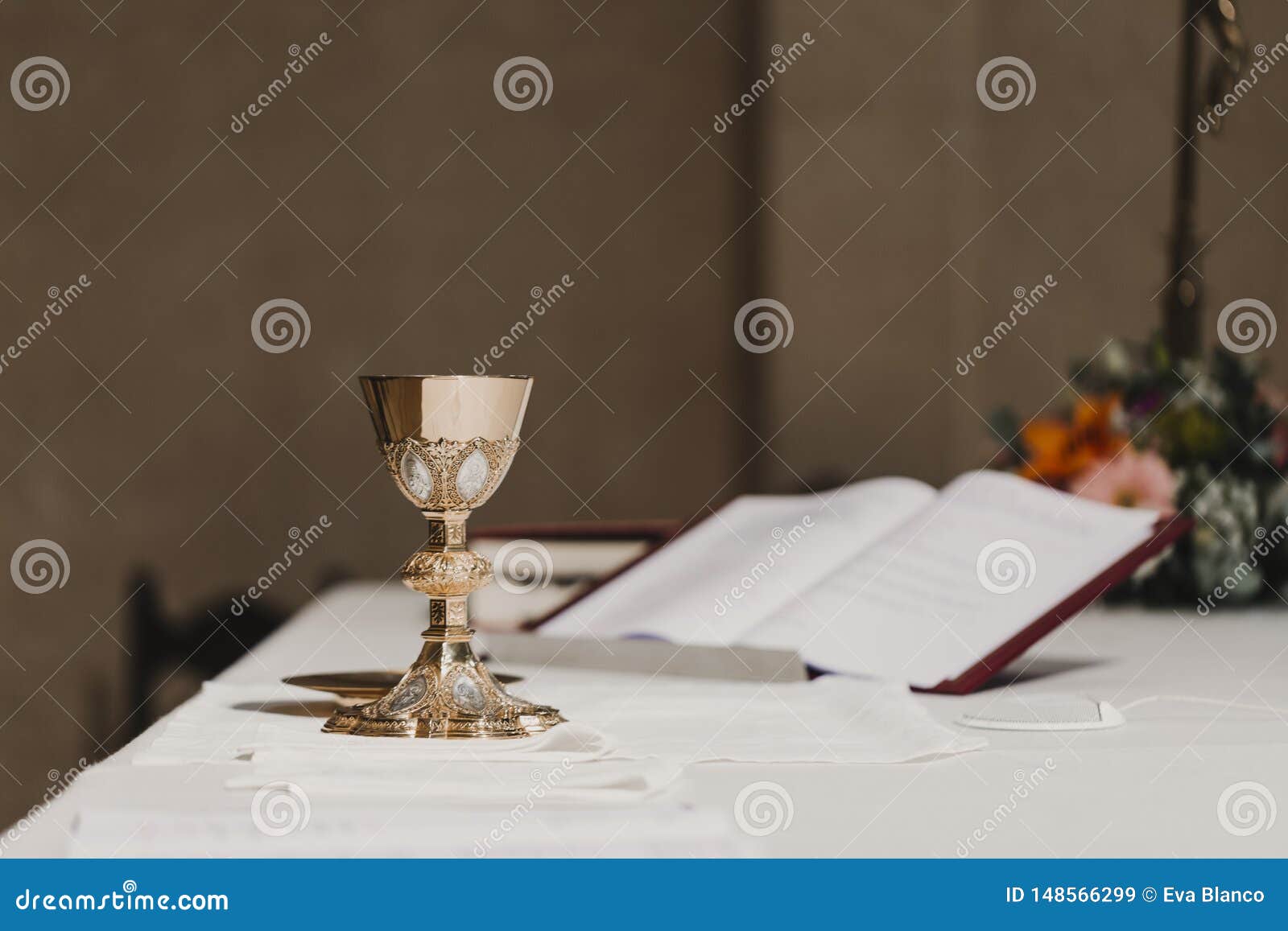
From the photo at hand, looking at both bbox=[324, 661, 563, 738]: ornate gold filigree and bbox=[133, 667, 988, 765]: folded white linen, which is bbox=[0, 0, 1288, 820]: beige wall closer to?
bbox=[133, 667, 988, 765]: folded white linen

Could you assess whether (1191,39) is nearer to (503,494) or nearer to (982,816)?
(503,494)

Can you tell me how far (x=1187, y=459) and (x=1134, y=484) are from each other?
123mm

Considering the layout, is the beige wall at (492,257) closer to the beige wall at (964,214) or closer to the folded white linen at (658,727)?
the beige wall at (964,214)

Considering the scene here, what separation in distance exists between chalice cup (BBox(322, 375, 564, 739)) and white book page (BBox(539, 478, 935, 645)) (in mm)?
352

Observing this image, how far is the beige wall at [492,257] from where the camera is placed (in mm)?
2678

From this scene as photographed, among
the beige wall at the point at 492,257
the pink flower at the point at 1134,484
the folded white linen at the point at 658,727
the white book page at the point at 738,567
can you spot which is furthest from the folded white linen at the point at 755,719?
the beige wall at the point at 492,257

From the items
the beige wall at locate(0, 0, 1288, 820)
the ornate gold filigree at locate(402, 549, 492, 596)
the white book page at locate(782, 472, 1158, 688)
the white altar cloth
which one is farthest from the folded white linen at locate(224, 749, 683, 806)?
the beige wall at locate(0, 0, 1288, 820)

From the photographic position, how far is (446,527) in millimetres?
1105

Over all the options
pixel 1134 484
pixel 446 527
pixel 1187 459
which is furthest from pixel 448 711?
pixel 1187 459

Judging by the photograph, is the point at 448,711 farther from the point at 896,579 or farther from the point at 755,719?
the point at 896,579

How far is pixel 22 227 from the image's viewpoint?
2678 mm

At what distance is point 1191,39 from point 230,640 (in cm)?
207

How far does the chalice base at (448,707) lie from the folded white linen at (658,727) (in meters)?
0.02
